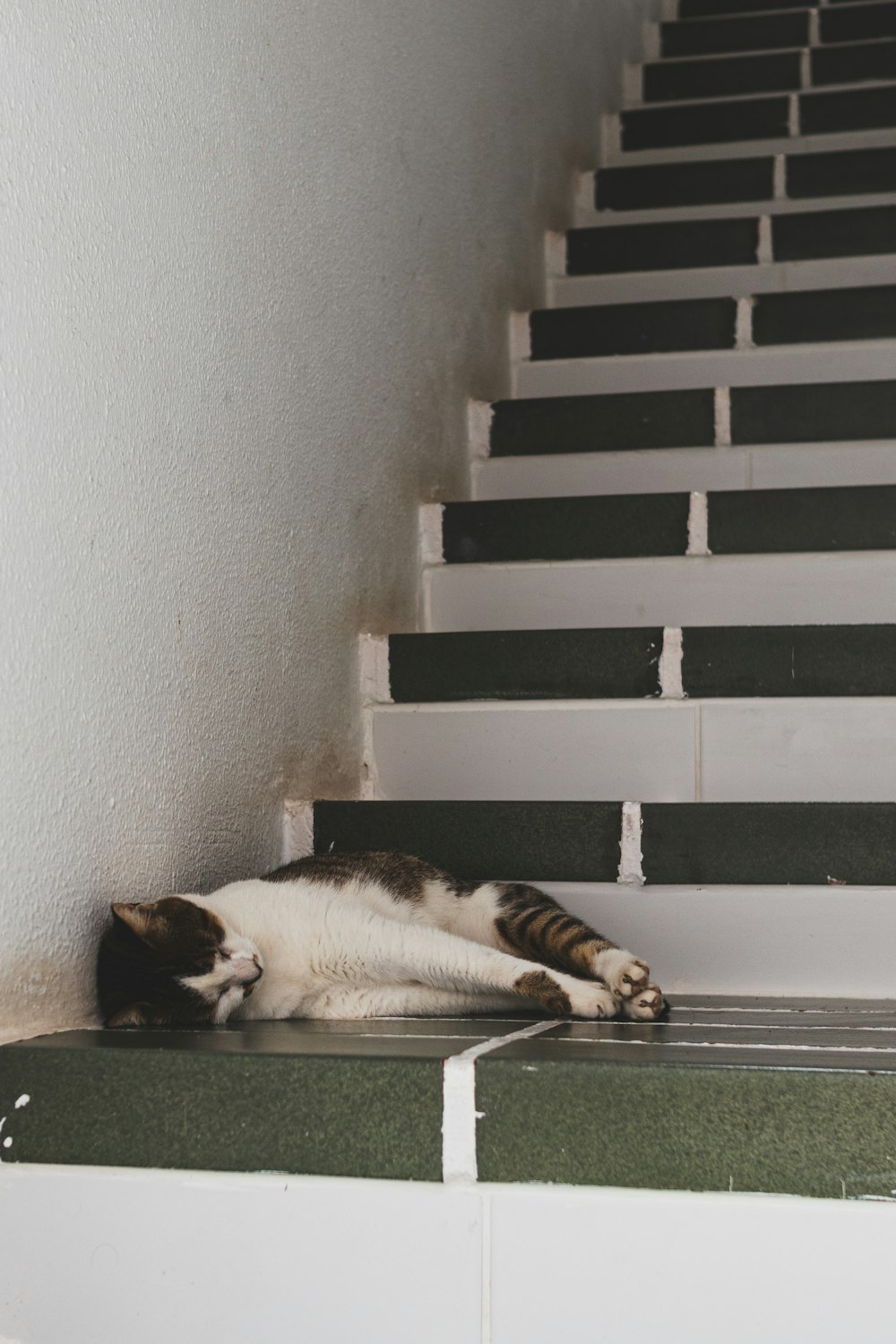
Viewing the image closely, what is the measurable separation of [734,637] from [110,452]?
1273mm

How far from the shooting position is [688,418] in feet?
11.0

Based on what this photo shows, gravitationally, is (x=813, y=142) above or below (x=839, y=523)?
above

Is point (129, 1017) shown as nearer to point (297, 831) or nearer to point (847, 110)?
point (297, 831)

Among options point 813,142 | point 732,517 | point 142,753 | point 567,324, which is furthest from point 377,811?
point 813,142

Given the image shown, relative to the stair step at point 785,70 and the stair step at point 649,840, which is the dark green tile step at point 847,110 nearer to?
the stair step at point 785,70

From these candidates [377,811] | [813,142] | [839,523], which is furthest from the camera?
[813,142]

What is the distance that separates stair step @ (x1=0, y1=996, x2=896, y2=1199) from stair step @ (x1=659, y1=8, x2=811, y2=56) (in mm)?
5047

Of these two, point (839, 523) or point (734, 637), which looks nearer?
point (734, 637)

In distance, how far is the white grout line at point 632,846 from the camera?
223cm

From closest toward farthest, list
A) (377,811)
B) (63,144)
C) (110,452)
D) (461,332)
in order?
(63,144), (110,452), (377,811), (461,332)

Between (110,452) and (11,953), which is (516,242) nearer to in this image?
(110,452)

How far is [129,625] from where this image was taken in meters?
1.83

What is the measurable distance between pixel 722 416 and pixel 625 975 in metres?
1.87

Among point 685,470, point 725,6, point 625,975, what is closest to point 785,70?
point 725,6
